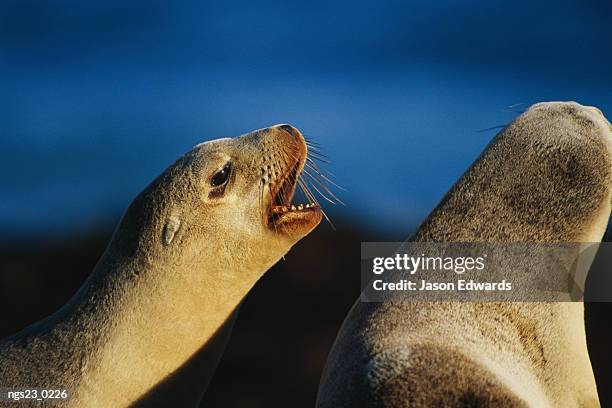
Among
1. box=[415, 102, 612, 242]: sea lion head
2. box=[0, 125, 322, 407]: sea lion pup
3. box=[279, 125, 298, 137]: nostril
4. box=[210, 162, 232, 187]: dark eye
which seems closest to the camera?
box=[415, 102, 612, 242]: sea lion head

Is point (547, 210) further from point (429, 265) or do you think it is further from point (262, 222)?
point (262, 222)

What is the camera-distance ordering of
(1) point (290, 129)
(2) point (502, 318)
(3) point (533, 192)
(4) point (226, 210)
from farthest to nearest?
(1) point (290, 129) < (4) point (226, 210) < (3) point (533, 192) < (2) point (502, 318)

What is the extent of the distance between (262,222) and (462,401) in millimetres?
2299

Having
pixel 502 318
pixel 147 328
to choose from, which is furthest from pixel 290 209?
pixel 502 318

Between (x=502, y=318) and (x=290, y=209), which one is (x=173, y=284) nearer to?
(x=290, y=209)

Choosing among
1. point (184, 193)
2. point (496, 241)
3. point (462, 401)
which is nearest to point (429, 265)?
point (496, 241)

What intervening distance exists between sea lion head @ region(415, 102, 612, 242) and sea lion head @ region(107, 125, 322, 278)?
1.07 m

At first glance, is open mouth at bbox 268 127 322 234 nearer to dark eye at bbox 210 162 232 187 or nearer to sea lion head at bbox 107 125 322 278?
sea lion head at bbox 107 125 322 278

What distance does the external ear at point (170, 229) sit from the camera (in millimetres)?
6688

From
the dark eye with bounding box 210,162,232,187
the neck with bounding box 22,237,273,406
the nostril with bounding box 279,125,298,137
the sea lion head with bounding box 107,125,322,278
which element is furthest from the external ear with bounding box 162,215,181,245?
the nostril with bounding box 279,125,298,137

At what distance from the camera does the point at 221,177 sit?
688 centimetres

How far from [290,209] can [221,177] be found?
23.1 inches

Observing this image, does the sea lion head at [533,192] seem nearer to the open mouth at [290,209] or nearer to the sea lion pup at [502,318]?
the sea lion pup at [502,318]

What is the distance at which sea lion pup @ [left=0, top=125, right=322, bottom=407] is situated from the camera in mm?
6621
